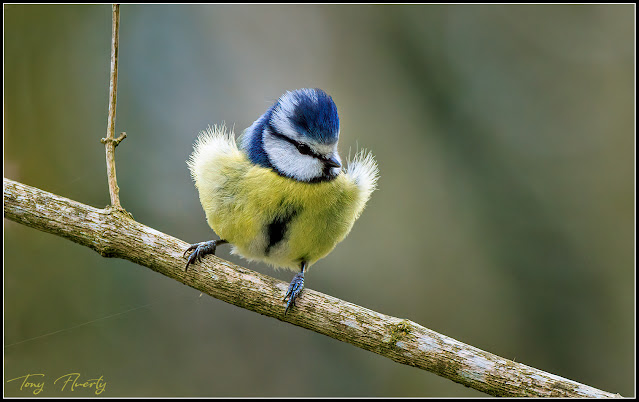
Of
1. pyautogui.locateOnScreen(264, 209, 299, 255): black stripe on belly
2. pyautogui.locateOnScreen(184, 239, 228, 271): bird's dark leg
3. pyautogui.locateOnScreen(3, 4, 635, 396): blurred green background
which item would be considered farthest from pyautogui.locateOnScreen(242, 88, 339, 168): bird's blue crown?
pyautogui.locateOnScreen(3, 4, 635, 396): blurred green background

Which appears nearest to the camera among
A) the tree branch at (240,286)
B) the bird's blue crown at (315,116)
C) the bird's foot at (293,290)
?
the tree branch at (240,286)

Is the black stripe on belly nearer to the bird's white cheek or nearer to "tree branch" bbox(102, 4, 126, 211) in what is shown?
the bird's white cheek

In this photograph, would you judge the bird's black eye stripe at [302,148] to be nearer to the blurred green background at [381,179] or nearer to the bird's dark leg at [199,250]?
the bird's dark leg at [199,250]

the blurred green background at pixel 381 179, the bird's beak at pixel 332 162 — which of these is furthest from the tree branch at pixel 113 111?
the blurred green background at pixel 381 179

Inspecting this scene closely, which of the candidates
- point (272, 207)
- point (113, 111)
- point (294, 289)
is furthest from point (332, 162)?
point (113, 111)

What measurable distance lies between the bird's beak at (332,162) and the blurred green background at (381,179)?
1.03m

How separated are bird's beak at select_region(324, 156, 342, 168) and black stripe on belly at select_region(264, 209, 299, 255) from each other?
0.22 meters

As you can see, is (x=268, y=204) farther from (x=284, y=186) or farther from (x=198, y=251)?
(x=198, y=251)

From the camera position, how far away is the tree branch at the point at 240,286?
65.9 inches

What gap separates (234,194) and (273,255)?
1.09ft

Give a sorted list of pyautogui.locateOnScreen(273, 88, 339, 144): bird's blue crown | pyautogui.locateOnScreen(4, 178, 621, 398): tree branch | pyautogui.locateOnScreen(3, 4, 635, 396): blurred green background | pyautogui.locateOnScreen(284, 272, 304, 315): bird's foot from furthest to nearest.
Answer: pyautogui.locateOnScreen(3, 4, 635, 396): blurred green background → pyautogui.locateOnScreen(273, 88, 339, 144): bird's blue crown → pyautogui.locateOnScreen(284, 272, 304, 315): bird's foot → pyautogui.locateOnScreen(4, 178, 621, 398): tree branch

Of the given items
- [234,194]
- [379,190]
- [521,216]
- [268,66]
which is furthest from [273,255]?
[521,216]

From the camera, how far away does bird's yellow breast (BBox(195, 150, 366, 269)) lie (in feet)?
6.36

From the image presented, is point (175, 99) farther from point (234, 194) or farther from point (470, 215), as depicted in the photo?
point (470, 215)
